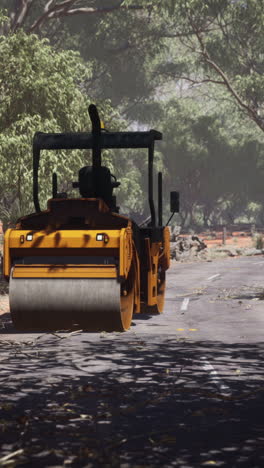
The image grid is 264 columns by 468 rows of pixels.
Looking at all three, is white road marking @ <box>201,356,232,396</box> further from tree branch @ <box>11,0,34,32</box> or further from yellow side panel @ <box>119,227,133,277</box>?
tree branch @ <box>11,0,34,32</box>

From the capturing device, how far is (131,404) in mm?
8898

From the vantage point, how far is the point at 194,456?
679cm

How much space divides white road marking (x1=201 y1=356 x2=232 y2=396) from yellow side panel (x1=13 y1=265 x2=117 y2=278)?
2.48 metres

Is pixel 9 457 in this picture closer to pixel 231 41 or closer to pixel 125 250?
pixel 125 250

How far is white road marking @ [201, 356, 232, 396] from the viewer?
31.5 feet

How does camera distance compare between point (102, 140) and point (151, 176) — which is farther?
point (102, 140)

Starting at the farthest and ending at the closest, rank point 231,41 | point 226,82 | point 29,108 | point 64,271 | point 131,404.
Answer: point 231,41 < point 226,82 < point 29,108 < point 64,271 < point 131,404

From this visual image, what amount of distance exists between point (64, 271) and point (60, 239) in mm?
529

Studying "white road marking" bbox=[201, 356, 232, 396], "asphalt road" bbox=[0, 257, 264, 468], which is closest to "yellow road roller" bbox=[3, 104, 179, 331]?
"asphalt road" bbox=[0, 257, 264, 468]

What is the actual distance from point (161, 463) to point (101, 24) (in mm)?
48600

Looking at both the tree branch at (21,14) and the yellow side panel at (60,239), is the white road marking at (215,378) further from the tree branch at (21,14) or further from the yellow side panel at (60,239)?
the tree branch at (21,14)

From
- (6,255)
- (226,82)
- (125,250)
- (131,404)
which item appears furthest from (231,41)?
(131,404)

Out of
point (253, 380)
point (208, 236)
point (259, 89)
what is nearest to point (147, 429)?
point (253, 380)

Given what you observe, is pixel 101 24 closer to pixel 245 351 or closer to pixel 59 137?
pixel 59 137
